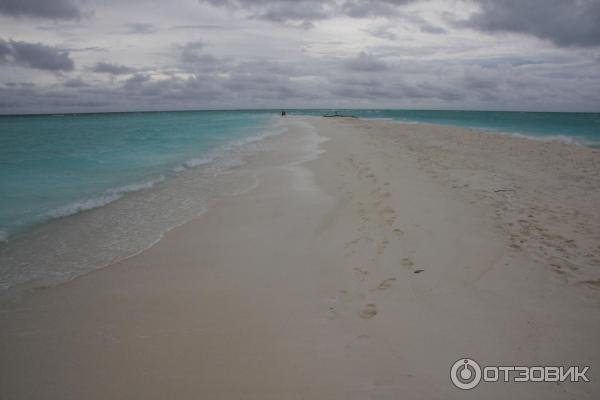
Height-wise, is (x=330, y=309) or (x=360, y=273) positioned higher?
(x=360, y=273)

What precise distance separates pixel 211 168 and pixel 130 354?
11985mm

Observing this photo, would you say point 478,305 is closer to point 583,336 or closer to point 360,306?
point 583,336

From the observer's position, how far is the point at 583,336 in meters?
3.04

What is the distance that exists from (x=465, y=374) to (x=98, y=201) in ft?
31.9

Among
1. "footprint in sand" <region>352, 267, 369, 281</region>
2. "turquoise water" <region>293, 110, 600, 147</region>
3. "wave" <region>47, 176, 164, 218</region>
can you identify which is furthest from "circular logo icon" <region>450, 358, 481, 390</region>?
"turquoise water" <region>293, 110, 600, 147</region>

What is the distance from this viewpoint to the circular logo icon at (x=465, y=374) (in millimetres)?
2664

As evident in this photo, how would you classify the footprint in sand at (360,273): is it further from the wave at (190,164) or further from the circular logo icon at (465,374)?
the wave at (190,164)

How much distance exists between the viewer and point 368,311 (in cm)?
367

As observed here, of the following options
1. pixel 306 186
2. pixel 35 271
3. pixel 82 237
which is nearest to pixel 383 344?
pixel 35 271

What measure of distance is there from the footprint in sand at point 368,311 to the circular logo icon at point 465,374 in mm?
959

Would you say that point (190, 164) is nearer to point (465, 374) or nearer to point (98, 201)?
point (98, 201)

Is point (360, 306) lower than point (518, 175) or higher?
lower

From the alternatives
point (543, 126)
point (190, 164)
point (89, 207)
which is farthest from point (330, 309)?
point (543, 126)

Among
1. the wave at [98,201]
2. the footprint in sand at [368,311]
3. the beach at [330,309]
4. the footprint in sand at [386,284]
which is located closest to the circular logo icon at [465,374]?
the beach at [330,309]
